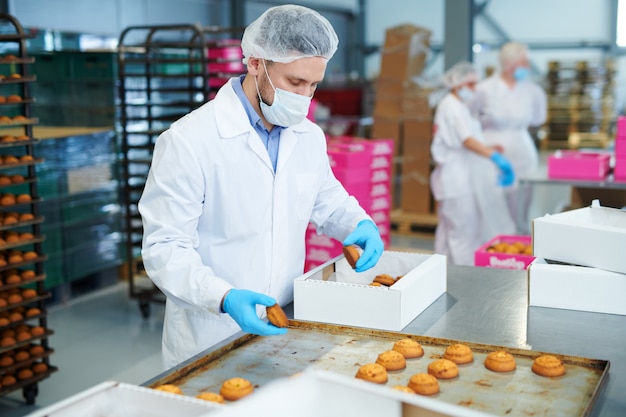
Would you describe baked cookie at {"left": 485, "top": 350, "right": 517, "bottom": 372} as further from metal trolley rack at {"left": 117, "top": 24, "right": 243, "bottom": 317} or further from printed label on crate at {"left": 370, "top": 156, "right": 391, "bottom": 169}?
printed label on crate at {"left": 370, "top": 156, "right": 391, "bottom": 169}

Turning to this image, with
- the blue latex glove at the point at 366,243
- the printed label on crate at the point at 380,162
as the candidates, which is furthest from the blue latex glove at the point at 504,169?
the blue latex glove at the point at 366,243

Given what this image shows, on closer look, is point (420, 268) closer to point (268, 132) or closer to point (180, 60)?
point (268, 132)

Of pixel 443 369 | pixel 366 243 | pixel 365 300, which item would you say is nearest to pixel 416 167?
pixel 366 243

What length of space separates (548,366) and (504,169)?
14.6 feet

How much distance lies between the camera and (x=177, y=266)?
2008 millimetres

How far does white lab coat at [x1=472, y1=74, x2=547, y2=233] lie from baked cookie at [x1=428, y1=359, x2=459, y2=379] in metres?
5.07

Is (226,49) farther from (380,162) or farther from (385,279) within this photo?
(385,279)

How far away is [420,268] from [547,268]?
15.2 inches

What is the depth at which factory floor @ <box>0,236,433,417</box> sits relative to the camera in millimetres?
4094

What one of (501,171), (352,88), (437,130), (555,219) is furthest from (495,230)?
(352,88)

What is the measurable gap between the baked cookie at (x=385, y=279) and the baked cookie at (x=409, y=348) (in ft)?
1.29

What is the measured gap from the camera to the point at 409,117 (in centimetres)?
753

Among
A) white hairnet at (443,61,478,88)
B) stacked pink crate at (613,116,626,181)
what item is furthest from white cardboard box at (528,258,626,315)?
white hairnet at (443,61,478,88)

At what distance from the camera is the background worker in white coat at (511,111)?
6.59m
